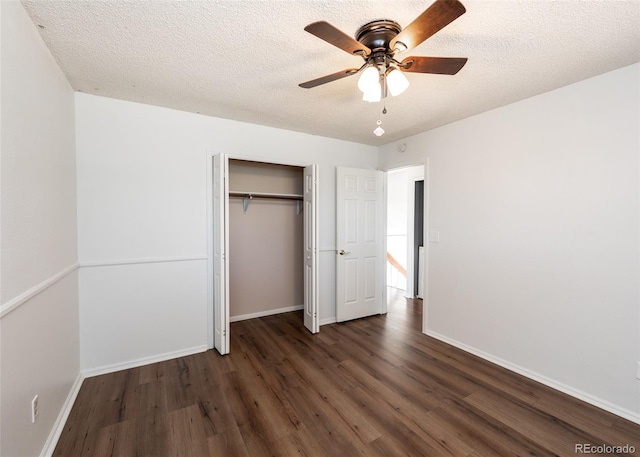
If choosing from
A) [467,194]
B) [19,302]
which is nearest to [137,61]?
[19,302]

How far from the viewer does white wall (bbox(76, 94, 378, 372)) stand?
255cm

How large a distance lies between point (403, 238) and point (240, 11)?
15.8 ft

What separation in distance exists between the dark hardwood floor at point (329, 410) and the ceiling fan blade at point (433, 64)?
7.47 feet

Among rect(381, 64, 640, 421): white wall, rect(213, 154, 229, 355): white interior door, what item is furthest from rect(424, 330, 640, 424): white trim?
rect(213, 154, 229, 355): white interior door

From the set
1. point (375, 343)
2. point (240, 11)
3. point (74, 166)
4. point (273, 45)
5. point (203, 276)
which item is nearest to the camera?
point (240, 11)

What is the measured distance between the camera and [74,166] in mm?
2438

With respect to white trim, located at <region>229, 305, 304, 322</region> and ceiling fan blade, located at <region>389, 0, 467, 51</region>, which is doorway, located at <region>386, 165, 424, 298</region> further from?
ceiling fan blade, located at <region>389, 0, 467, 51</region>

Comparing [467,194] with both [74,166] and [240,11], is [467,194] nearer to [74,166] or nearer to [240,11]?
[240,11]

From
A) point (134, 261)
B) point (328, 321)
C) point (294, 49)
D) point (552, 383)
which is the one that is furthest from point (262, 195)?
point (552, 383)

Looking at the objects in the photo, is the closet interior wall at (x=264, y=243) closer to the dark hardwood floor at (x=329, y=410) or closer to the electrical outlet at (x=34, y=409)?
the dark hardwood floor at (x=329, y=410)

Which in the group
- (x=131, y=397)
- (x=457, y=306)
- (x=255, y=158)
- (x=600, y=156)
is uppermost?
(x=255, y=158)

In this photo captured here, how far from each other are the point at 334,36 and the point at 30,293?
2048 millimetres

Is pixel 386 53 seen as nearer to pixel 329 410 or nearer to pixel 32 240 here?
pixel 32 240

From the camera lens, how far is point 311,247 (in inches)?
138
